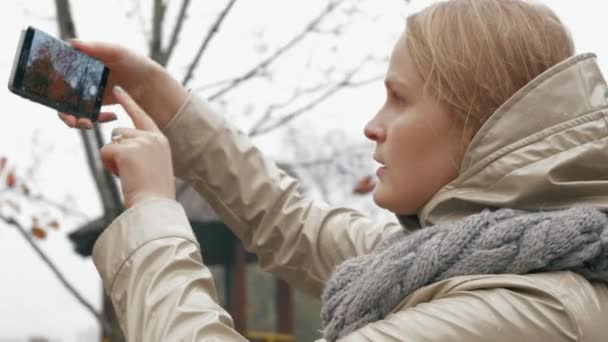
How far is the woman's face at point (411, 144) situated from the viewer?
165 cm

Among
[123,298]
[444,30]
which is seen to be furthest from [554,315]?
[123,298]

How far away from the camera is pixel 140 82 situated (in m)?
2.17

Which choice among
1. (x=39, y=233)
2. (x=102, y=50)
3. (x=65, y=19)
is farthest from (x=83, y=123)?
(x=39, y=233)

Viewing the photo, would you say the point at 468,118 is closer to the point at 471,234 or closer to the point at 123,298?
the point at 471,234

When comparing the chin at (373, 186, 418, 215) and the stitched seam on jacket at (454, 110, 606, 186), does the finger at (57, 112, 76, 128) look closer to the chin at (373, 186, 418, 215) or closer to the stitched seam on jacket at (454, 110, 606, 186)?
the chin at (373, 186, 418, 215)

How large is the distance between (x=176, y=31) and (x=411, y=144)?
295cm

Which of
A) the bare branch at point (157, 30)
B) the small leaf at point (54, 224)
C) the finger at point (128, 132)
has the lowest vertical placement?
the small leaf at point (54, 224)

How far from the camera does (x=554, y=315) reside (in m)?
1.37

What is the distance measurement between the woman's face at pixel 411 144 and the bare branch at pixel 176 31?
9.22 feet

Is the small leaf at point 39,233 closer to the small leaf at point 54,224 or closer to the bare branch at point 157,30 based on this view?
the small leaf at point 54,224

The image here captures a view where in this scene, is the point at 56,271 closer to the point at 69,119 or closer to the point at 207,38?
the point at 207,38

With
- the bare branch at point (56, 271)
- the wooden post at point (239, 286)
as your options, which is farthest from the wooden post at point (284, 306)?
the bare branch at point (56, 271)

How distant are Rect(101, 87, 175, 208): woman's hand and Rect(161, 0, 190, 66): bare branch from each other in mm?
2707

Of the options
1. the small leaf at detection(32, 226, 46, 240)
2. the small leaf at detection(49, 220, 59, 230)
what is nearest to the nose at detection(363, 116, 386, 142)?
the small leaf at detection(32, 226, 46, 240)
